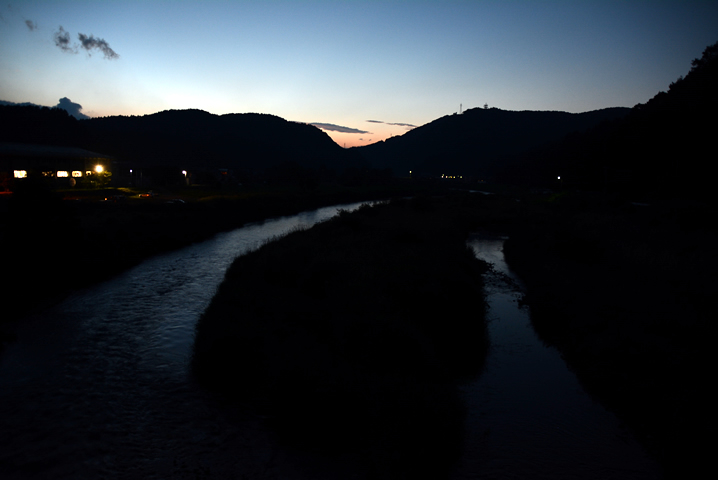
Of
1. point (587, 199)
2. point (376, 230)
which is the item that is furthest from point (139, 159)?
point (587, 199)

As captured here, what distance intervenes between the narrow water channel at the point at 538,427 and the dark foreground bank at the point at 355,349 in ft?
2.46

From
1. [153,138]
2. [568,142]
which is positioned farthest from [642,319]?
[153,138]

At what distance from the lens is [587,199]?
63.8 m

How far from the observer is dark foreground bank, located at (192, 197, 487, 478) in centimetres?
1024

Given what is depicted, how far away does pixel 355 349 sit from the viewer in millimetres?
13992

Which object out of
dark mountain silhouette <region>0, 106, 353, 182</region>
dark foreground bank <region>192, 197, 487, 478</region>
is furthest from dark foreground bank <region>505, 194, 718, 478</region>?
dark mountain silhouette <region>0, 106, 353, 182</region>

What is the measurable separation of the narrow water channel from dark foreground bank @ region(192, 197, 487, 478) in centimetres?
75

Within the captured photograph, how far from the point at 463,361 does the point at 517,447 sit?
4765 mm

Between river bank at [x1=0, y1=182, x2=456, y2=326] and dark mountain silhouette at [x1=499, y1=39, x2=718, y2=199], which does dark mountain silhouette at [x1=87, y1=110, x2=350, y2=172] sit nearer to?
river bank at [x1=0, y1=182, x2=456, y2=326]

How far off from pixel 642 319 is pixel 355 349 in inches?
489

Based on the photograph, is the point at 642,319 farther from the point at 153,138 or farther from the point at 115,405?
the point at 153,138

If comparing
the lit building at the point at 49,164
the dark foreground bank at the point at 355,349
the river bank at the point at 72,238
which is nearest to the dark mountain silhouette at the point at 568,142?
the lit building at the point at 49,164

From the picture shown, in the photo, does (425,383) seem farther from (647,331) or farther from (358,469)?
(647,331)

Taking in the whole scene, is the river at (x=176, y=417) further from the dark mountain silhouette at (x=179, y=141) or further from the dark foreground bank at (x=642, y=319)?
the dark mountain silhouette at (x=179, y=141)
